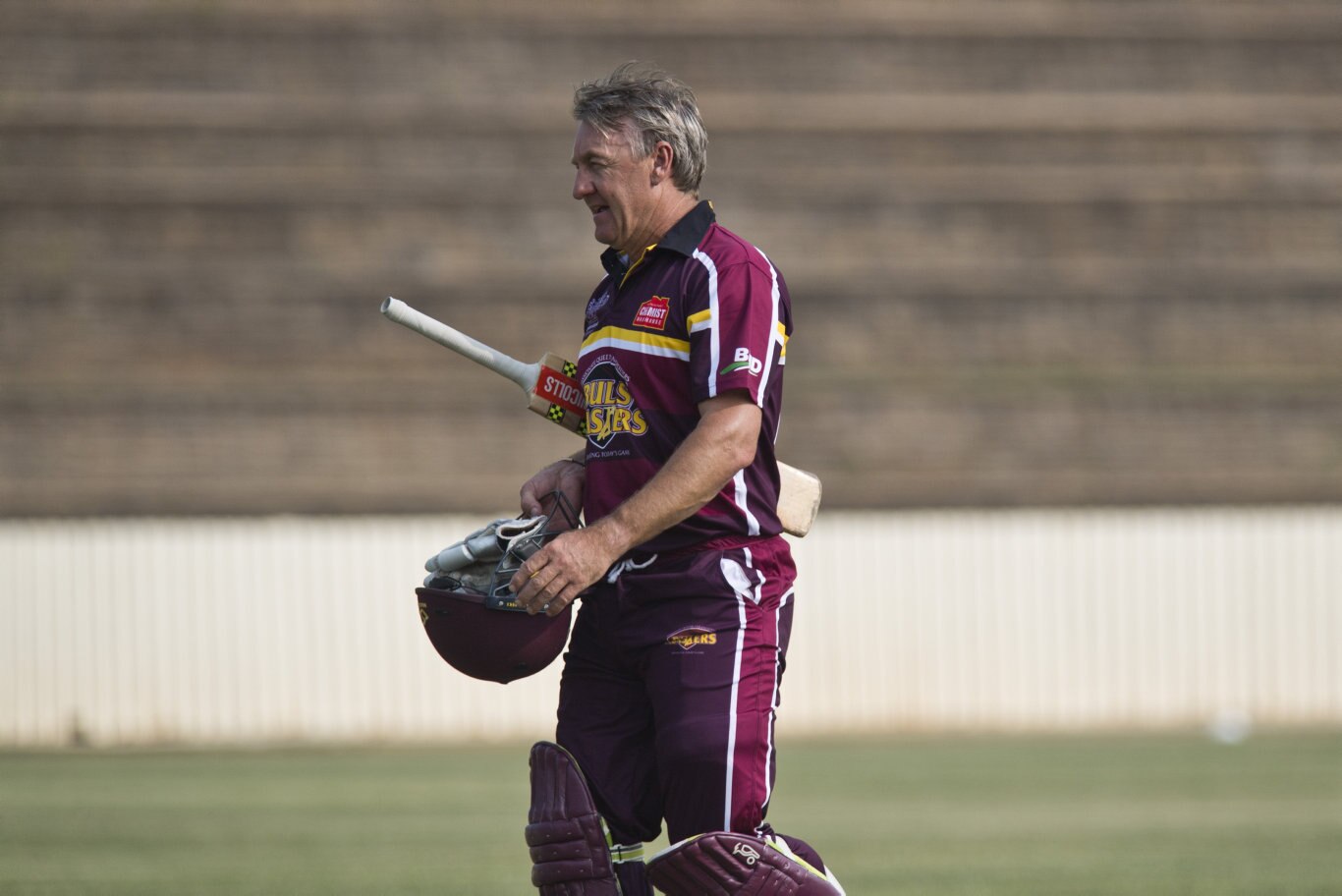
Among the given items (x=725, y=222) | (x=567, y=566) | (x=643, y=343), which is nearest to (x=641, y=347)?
(x=643, y=343)

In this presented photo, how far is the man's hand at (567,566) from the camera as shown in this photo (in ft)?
12.5

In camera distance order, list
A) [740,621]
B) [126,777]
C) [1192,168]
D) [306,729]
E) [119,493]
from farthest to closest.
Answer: [1192,168] < [119,493] < [306,729] < [126,777] < [740,621]

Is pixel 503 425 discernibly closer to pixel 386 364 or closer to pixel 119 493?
pixel 386 364

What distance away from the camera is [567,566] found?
3820mm

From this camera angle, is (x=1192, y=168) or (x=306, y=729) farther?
(x=1192, y=168)

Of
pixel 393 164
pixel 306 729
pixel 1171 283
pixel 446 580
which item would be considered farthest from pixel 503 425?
pixel 446 580

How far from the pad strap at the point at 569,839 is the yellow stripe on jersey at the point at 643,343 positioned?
0.90 meters

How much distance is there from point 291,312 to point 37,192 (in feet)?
11.4

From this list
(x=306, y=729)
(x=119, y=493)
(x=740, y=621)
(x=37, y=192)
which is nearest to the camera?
(x=740, y=621)

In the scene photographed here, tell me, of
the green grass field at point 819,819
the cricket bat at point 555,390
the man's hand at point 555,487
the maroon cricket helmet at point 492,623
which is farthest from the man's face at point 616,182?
the green grass field at point 819,819

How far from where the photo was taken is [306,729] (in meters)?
17.2

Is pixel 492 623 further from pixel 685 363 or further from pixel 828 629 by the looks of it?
pixel 828 629

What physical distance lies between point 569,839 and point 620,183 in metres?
1.42

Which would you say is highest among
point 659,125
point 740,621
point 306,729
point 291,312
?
point 291,312
